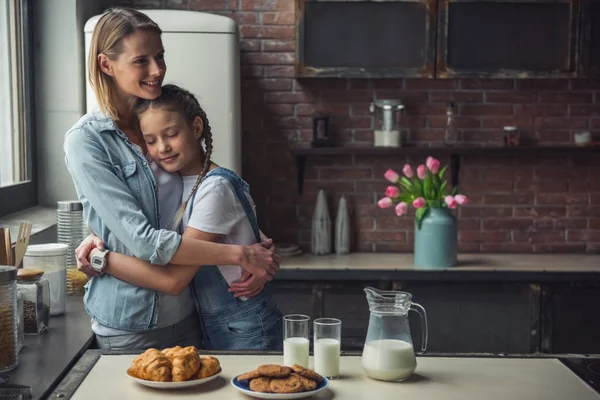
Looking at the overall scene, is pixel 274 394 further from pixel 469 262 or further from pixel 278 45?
pixel 278 45

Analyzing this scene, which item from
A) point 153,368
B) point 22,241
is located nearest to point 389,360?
point 153,368

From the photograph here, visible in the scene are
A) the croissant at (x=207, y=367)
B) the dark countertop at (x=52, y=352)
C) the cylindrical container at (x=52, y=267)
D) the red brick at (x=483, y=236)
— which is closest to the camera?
the croissant at (x=207, y=367)

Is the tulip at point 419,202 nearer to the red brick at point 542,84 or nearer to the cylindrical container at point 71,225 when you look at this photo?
the red brick at point 542,84

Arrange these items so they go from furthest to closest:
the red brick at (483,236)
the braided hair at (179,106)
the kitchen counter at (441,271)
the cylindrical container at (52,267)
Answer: the red brick at (483,236) < the kitchen counter at (441,271) < the cylindrical container at (52,267) < the braided hair at (179,106)

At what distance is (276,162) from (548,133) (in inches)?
54.5

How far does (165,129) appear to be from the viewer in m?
2.01

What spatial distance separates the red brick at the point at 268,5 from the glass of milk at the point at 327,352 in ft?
8.64

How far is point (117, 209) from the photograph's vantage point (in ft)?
6.32

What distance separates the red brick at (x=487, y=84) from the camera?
405 cm

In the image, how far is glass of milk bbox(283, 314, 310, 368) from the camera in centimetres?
169

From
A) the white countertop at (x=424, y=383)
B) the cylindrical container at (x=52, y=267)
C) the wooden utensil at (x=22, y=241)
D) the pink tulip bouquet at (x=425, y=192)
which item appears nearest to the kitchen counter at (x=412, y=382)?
the white countertop at (x=424, y=383)

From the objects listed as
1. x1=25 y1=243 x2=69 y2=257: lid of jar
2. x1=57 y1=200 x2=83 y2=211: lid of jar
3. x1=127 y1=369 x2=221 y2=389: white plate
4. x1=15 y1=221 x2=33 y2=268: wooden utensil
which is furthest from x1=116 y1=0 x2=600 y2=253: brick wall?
x1=127 y1=369 x2=221 y2=389: white plate

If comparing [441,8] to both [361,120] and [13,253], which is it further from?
[13,253]

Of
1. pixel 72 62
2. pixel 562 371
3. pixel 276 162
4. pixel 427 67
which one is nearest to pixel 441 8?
pixel 427 67
